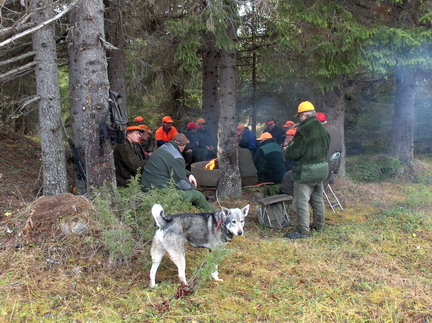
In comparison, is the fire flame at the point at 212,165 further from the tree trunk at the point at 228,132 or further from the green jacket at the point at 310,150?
the green jacket at the point at 310,150

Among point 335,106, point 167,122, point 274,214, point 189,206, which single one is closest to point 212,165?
point 274,214

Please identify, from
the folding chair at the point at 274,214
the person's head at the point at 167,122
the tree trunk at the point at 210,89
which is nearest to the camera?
the folding chair at the point at 274,214

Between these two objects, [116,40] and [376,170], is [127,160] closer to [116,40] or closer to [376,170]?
[116,40]

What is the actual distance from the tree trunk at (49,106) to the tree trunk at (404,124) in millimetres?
9956

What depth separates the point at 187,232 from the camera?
4.69 m

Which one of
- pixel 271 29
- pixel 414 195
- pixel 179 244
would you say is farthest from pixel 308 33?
pixel 179 244

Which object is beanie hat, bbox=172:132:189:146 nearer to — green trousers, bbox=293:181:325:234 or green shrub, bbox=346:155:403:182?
green trousers, bbox=293:181:325:234

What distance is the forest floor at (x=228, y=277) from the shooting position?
3797 mm

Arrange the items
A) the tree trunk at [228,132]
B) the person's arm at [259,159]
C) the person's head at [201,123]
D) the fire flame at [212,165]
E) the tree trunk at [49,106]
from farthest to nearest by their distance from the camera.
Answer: the person's head at [201,123], the fire flame at [212,165], the person's arm at [259,159], the tree trunk at [228,132], the tree trunk at [49,106]

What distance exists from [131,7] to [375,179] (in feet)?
27.6

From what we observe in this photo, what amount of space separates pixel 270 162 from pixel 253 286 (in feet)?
15.8

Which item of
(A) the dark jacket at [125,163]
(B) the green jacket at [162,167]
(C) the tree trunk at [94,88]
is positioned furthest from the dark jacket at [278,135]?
(C) the tree trunk at [94,88]

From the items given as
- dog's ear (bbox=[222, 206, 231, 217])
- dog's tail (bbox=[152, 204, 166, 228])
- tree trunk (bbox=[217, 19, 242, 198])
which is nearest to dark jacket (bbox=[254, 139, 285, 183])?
tree trunk (bbox=[217, 19, 242, 198])

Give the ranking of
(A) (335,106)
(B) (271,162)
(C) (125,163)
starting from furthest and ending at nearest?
(A) (335,106)
(B) (271,162)
(C) (125,163)
